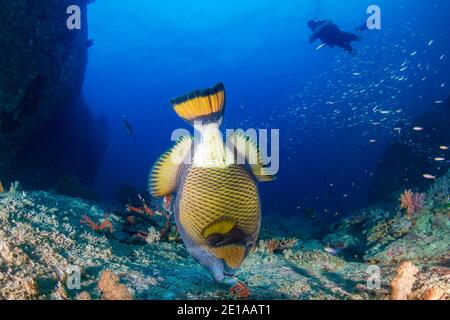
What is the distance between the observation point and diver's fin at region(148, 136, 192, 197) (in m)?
1.95

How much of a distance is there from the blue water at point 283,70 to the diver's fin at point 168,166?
2705 centimetres

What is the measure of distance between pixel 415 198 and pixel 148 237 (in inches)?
200

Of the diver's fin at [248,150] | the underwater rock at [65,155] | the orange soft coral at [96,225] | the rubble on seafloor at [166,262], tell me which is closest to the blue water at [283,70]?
the underwater rock at [65,155]

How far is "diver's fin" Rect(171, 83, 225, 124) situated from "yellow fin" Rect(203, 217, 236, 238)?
54 centimetres

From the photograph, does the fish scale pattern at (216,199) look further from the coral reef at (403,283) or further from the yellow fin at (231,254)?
the coral reef at (403,283)

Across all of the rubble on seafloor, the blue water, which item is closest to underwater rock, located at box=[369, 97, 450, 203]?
the rubble on seafloor

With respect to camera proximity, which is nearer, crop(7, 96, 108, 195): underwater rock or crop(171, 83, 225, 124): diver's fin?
crop(171, 83, 225, 124): diver's fin

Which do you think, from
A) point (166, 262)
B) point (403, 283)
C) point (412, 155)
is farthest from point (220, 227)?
point (412, 155)

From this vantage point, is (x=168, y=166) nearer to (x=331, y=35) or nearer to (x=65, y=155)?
(x=331, y=35)

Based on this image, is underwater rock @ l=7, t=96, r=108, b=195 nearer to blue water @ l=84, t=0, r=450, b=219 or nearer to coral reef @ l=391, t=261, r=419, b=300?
coral reef @ l=391, t=261, r=419, b=300

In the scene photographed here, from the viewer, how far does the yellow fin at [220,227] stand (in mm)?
1745

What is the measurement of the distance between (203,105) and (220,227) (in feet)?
2.15

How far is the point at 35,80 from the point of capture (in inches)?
358
